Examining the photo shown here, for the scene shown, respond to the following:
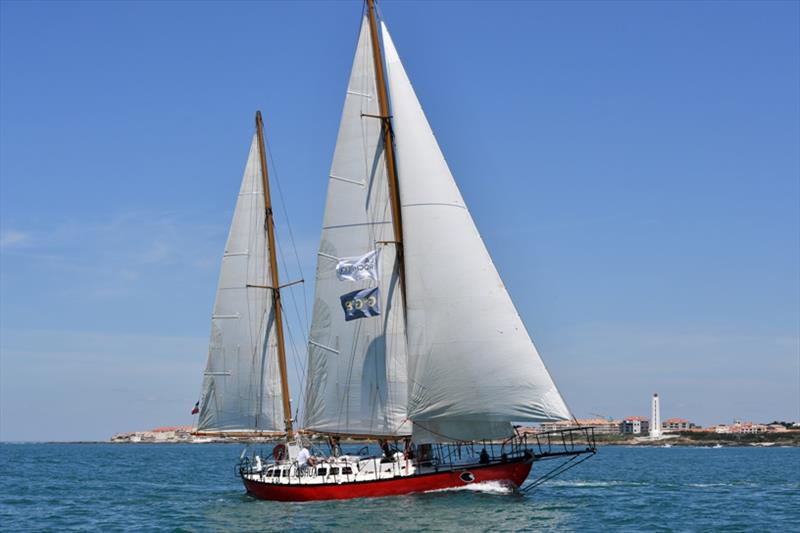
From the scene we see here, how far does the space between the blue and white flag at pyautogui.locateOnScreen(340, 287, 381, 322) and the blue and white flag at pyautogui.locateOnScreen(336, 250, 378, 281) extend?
2.01 feet

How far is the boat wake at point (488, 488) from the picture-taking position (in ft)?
135

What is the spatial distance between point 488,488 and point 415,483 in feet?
9.83

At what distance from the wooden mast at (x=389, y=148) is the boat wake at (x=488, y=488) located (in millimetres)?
8291

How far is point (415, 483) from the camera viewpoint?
41.1m

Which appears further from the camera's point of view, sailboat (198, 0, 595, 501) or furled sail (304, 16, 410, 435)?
furled sail (304, 16, 410, 435)

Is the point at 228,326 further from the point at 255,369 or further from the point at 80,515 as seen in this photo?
the point at 80,515

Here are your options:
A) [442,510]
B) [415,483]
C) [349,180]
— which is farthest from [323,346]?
[442,510]

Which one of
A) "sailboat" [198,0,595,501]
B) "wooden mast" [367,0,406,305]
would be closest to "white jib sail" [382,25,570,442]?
"sailboat" [198,0,595,501]

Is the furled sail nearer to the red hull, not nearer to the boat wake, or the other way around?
the red hull

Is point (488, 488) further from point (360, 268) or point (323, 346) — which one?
point (360, 268)

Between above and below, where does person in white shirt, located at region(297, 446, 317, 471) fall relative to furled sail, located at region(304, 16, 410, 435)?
below

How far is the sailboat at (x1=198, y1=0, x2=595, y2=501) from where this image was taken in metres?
40.7

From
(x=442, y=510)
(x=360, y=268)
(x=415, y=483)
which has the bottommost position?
(x=442, y=510)

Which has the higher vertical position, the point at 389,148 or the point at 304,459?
the point at 389,148
